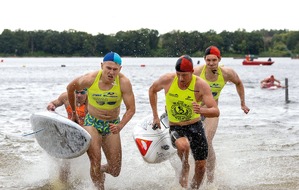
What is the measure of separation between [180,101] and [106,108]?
1.10 metres

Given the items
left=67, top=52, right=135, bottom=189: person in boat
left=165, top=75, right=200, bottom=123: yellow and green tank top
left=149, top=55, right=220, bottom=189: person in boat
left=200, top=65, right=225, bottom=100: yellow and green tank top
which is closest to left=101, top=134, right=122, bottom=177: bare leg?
left=67, top=52, right=135, bottom=189: person in boat

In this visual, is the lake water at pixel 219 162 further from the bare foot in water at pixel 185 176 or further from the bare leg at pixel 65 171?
the bare foot in water at pixel 185 176

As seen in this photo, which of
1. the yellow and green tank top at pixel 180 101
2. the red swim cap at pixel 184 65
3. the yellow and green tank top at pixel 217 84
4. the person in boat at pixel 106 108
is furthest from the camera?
the yellow and green tank top at pixel 217 84

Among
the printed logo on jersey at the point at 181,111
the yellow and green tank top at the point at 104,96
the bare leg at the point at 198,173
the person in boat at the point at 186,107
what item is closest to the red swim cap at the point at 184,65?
the person in boat at the point at 186,107

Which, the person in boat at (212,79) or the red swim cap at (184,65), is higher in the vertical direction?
the red swim cap at (184,65)

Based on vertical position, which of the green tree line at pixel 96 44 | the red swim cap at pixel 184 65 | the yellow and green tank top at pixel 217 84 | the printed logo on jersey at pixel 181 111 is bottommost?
the green tree line at pixel 96 44

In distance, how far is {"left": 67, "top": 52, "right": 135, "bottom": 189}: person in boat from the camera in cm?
836

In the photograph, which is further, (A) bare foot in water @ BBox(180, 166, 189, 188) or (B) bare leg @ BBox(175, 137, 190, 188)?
(A) bare foot in water @ BBox(180, 166, 189, 188)

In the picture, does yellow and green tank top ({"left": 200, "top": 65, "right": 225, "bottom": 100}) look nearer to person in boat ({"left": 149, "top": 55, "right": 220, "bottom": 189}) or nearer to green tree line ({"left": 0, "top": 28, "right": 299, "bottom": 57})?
person in boat ({"left": 149, "top": 55, "right": 220, "bottom": 189})

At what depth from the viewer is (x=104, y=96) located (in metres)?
8.47

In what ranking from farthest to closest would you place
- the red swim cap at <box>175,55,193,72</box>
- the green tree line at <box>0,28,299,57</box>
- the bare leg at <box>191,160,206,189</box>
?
the green tree line at <box>0,28,299,57</box> → the bare leg at <box>191,160,206,189</box> → the red swim cap at <box>175,55,193,72</box>

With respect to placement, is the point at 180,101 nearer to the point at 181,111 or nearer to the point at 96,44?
the point at 181,111

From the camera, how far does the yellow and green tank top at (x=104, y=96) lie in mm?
8430

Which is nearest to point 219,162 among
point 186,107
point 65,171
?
point 65,171
